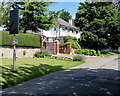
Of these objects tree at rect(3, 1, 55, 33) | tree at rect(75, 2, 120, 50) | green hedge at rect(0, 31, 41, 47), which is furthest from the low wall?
tree at rect(75, 2, 120, 50)

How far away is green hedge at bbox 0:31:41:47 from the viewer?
19.4 metres

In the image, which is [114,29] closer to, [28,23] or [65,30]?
[65,30]

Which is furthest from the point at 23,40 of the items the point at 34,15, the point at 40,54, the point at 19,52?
the point at 34,15

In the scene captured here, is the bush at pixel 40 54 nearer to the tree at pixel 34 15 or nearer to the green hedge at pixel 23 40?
the green hedge at pixel 23 40

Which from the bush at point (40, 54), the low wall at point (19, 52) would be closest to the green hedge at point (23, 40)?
the low wall at point (19, 52)

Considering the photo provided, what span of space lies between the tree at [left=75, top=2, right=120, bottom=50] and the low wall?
12519 mm

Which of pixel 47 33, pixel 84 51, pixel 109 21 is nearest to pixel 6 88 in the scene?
pixel 84 51

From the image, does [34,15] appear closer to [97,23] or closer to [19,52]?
[19,52]

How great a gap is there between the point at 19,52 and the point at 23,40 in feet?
5.42

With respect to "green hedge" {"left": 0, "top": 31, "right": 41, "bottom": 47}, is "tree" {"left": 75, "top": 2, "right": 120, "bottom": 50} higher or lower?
higher

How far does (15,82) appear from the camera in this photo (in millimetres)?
8656

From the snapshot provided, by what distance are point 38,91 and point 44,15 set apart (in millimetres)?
19337

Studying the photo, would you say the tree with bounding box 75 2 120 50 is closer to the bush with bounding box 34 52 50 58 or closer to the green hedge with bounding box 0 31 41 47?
the bush with bounding box 34 52 50 58

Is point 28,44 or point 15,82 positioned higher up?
point 28,44
